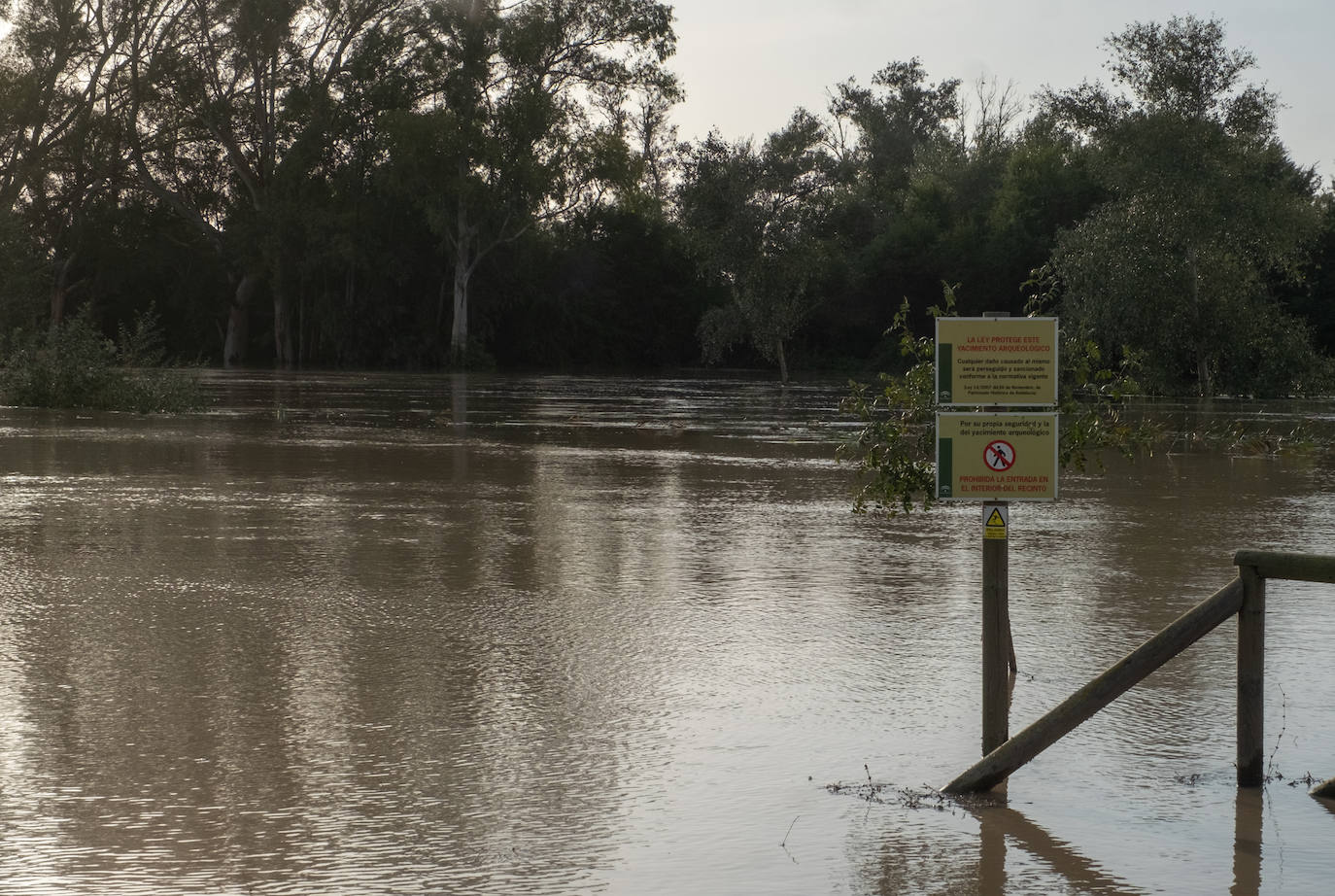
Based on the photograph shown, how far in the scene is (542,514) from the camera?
14352mm

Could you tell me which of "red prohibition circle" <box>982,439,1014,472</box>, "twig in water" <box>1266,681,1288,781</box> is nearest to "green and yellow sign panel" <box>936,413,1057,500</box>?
"red prohibition circle" <box>982,439,1014,472</box>

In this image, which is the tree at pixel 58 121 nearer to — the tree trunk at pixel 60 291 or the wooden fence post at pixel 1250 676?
the tree trunk at pixel 60 291

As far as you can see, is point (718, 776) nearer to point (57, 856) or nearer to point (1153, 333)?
point (57, 856)

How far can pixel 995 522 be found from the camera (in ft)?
19.2

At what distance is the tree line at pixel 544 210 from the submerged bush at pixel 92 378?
21.4 m

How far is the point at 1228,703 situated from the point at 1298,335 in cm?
4255

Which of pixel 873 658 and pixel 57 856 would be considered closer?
pixel 57 856

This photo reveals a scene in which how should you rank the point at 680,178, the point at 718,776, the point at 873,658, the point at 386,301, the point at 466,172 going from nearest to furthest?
the point at 718,776
the point at 873,658
the point at 680,178
the point at 466,172
the point at 386,301

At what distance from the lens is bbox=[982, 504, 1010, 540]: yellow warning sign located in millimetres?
5855

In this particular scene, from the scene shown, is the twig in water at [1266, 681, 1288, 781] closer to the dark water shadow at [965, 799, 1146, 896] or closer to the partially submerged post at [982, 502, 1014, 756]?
the partially submerged post at [982, 502, 1014, 756]

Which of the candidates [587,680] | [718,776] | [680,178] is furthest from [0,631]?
[680,178]

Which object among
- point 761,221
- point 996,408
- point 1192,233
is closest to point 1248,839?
point 996,408

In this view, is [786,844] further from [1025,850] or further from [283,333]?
[283,333]

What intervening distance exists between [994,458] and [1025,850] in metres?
1.36
